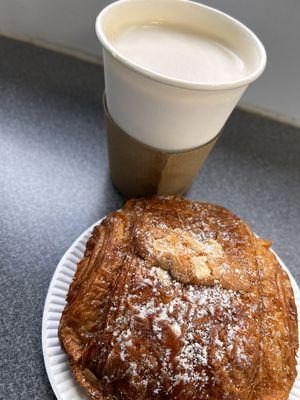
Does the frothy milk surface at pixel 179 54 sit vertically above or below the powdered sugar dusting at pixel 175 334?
above

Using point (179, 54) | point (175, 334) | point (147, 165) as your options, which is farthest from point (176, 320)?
point (179, 54)

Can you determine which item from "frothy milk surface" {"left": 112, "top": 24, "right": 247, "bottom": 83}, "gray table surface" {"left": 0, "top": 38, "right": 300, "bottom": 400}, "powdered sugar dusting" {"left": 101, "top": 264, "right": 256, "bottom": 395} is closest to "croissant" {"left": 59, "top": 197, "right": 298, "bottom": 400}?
"powdered sugar dusting" {"left": 101, "top": 264, "right": 256, "bottom": 395}

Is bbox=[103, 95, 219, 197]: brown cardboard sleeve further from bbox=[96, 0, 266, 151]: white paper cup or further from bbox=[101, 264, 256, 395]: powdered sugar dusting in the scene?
bbox=[101, 264, 256, 395]: powdered sugar dusting

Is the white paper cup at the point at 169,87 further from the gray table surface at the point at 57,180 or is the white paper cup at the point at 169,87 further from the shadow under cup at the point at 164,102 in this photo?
the gray table surface at the point at 57,180

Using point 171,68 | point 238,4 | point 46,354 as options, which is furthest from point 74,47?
point 46,354

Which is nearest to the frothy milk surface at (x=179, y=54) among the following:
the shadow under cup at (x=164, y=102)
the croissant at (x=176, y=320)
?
the shadow under cup at (x=164, y=102)

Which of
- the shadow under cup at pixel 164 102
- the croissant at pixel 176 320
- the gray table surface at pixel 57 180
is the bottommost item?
the gray table surface at pixel 57 180

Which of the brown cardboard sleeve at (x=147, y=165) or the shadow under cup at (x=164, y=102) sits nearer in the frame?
the shadow under cup at (x=164, y=102)

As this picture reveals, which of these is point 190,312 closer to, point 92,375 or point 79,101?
point 92,375
